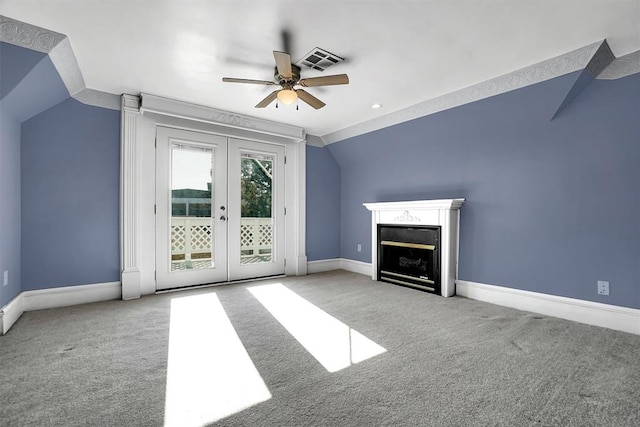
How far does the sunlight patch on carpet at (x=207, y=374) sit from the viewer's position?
1547 mm

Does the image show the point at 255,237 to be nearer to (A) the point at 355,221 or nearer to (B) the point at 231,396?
(A) the point at 355,221

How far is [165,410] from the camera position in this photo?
1.54m

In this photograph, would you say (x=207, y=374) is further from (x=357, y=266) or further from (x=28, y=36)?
(x=357, y=266)

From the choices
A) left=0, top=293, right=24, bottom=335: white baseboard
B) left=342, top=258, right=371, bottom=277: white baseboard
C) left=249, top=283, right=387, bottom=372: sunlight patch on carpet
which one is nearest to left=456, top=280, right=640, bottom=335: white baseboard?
left=342, top=258, right=371, bottom=277: white baseboard

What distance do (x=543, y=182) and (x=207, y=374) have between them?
3569mm

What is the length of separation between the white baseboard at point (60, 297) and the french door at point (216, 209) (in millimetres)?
540

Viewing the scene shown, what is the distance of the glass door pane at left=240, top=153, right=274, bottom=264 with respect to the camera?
455cm

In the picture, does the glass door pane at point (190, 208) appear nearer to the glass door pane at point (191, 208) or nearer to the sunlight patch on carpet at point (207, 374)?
the glass door pane at point (191, 208)

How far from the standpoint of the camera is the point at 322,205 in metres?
5.42

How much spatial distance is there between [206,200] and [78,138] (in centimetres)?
156

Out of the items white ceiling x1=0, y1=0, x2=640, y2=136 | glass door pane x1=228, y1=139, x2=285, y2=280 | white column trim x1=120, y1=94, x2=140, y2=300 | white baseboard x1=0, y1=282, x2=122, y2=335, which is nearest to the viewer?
white ceiling x1=0, y1=0, x2=640, y2=136

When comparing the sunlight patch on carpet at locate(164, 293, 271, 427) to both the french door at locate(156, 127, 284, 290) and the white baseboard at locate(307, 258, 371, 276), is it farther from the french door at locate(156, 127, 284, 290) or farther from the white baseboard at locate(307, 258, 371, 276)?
the white baseboard at locate(307, 258, 371, 276)

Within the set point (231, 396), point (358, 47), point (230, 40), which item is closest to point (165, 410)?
point (231, 396)

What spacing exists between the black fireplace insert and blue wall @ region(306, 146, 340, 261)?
114cm
